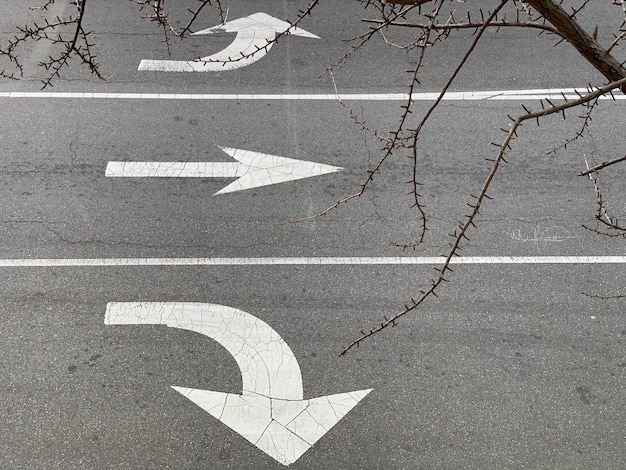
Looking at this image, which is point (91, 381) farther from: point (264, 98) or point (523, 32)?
point (523, 32)

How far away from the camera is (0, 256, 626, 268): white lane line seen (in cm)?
726

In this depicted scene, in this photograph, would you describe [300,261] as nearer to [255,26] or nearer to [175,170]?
[175,170]

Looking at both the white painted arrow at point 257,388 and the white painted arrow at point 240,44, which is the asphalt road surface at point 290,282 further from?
the white painted arrow at point 240,44

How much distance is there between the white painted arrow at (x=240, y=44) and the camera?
34.0 ft

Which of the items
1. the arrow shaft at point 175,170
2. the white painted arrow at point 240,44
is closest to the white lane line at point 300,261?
the arrow shaft at point 175,170

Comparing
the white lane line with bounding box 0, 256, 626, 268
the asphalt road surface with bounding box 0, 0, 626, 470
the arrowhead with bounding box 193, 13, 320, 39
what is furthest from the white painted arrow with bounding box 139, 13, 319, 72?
the white lane line with bounding box 0, 256, 626, 268

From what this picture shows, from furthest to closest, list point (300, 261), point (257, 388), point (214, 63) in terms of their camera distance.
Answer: point (214, 63), point (300, 261), point (257, 388)

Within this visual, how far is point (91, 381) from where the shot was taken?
6168 millimetres

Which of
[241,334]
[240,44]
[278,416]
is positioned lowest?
[278,416]

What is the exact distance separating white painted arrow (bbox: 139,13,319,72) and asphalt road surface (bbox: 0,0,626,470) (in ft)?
0.54

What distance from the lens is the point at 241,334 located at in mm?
6621

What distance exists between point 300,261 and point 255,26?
518cm

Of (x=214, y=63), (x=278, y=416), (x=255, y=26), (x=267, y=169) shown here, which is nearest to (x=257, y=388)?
(x=278, y=416)

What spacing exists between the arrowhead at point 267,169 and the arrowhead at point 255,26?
9.97 ft
